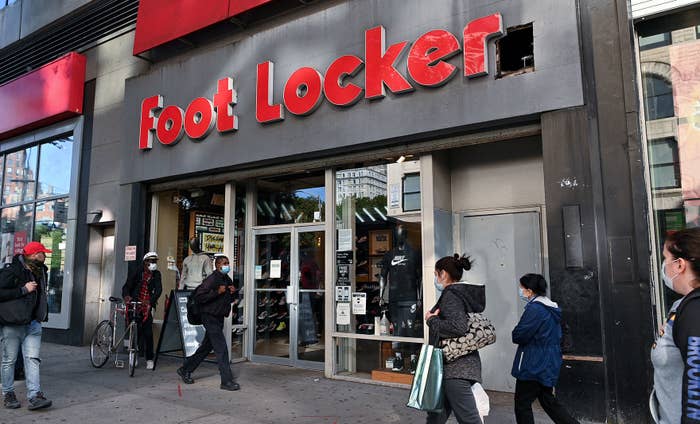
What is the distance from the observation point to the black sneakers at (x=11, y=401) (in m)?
5.75

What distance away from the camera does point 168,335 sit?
27.3ft

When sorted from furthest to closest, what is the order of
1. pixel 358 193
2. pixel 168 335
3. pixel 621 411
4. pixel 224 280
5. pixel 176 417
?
1. pixel 168 335
2. pixel 358 193
3. pixel 224 280
4. pixel 176 417
5. pixel 621 411

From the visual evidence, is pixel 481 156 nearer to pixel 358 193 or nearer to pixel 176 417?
pixel 358 193

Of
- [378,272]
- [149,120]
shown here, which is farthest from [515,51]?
[149,120]

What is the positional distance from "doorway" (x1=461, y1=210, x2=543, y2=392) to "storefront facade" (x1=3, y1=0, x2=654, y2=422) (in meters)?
0.03

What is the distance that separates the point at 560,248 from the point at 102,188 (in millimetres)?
8938

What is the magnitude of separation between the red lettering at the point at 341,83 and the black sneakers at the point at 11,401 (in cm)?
521

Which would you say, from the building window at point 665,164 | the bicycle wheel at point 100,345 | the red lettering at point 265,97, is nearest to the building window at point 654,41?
the building window at point 665,164

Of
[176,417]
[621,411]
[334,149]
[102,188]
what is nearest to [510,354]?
[621,411]

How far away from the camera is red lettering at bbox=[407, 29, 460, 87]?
6.40 metres

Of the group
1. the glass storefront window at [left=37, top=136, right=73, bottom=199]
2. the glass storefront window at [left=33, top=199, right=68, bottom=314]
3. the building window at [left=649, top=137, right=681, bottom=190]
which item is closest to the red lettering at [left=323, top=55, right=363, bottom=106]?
the building window at [left=649, top=137, right=681, bottom=190]

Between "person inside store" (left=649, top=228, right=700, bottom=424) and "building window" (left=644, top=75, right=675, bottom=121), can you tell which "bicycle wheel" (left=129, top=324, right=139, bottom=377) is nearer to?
"person inside store" (left=649, top=228, right=700, bottom=424)

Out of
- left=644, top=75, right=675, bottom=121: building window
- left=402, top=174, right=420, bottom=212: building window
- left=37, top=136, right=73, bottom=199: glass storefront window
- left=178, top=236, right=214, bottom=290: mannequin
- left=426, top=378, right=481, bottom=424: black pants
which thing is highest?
left=37, top=136, right=73, bottom=199: glass storefront window

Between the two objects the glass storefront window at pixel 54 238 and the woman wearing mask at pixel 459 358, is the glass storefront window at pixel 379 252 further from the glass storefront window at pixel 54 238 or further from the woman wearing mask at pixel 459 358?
the glass storefront window at pixel 54 238
